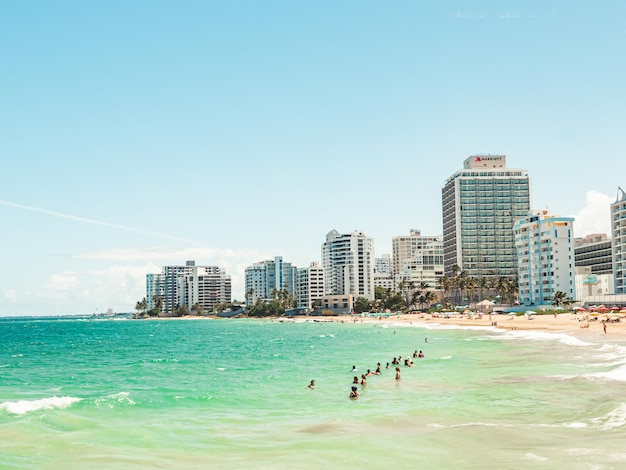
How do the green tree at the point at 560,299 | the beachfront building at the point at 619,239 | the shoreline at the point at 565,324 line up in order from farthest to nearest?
the beachfront building at the point at 619,239
the green tree at the point at 560,299
the shoreline at the point at 565,324

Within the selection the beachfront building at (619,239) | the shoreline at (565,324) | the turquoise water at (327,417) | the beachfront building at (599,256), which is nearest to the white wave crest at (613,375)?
the turquoise water at (327,417)

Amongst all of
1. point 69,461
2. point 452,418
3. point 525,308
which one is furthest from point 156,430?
point 525,308

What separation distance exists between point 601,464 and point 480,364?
3233 cm

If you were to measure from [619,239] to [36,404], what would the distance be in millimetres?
140476

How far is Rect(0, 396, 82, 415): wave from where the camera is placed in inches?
1343

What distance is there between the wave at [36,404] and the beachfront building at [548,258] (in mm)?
134301

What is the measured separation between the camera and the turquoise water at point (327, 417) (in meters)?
22.7

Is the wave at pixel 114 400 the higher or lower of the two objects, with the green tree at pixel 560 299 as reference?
lower

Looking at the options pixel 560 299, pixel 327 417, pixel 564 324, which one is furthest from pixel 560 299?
pixel 327 417

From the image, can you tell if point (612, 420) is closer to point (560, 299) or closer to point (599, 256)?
point (560, 299)

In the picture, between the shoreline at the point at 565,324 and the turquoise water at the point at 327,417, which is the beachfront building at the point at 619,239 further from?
the turquoise water at the point at 327,417

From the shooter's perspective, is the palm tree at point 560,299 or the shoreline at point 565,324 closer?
the shoreline at point 565,324

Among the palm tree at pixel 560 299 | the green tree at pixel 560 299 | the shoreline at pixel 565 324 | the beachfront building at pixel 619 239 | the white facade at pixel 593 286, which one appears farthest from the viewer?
the white facade at pixel 593 286

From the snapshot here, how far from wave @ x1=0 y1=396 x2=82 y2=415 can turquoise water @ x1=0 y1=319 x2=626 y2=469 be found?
129 millimetres
